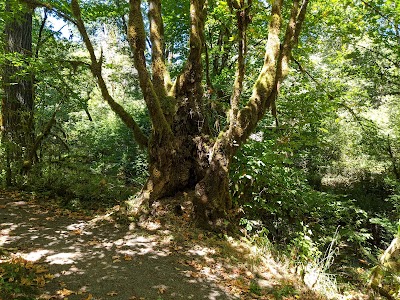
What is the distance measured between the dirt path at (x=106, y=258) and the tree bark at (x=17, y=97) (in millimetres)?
2136

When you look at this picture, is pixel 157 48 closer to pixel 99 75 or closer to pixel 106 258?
pixel 99 75

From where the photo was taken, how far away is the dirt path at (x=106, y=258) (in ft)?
13.1

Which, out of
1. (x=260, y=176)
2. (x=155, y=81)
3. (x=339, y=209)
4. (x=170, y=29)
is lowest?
(x=339, y=209)

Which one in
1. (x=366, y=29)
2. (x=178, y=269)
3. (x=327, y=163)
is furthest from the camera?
(x=327, y=163)

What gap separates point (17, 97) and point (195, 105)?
5.85 metres

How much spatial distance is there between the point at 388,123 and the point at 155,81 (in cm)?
1263

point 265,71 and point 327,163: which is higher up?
point 265,71

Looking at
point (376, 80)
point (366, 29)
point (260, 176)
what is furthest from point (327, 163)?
point (260, 176)

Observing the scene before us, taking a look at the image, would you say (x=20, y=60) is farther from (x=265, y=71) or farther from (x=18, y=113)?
(x=265, y=71)

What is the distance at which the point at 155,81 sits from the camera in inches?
288

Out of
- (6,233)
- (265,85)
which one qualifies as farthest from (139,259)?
(265,85)

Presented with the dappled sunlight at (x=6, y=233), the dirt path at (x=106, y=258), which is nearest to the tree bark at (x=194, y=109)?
the dirt path at (x=106, y=258)

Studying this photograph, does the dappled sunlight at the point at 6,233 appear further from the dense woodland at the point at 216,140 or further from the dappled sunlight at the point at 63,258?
the dense woodland at the point at 216,140

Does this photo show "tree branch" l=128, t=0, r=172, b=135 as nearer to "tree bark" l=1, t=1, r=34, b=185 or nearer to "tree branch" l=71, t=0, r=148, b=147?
"tree branch" l=71, t=0, r=148, b=147
